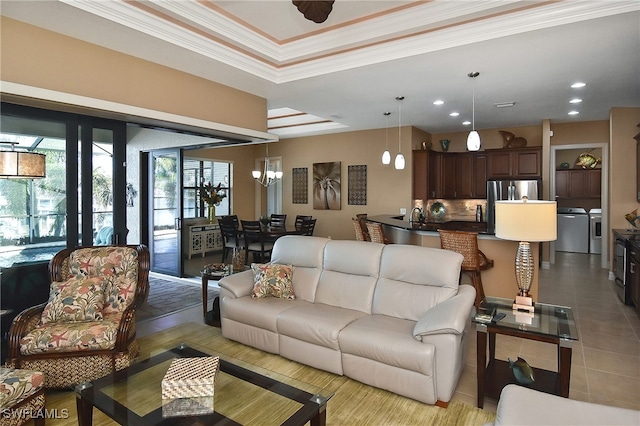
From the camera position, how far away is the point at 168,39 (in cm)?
315

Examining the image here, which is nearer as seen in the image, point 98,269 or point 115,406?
point 115,406

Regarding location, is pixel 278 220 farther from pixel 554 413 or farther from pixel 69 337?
pixel 554 413

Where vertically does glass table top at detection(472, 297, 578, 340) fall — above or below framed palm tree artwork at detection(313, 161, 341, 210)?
below

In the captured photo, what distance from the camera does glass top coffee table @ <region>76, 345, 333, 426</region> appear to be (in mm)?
1850

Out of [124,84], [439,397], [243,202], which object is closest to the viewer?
[439,397]

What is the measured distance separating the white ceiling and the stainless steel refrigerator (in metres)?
2.07

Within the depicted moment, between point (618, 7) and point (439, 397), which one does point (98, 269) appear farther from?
point (618, 7)

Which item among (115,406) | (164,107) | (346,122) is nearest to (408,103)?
(346,122)

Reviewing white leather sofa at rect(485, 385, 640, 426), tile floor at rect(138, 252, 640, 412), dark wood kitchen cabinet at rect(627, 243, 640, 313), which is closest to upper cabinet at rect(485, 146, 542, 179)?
tile floor at rect(138, 252, 640, 412)

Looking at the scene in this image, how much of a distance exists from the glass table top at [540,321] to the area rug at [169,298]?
11.8 ft

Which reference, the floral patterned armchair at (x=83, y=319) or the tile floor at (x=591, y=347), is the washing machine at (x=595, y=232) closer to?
the tile floor at (x=591, y=347)

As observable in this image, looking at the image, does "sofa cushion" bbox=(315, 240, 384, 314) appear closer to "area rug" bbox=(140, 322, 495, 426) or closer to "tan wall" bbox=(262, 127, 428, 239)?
"area rug" bbox=(140, 322, 495, 426)

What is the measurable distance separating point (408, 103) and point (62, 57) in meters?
4.15

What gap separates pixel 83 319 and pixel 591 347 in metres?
4.47
